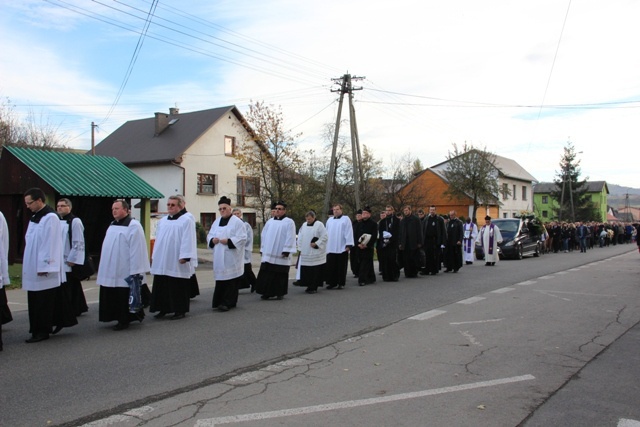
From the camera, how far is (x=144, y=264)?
849 cm

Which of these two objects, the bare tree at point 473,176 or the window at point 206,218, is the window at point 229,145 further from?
the bare tree at point 473,176

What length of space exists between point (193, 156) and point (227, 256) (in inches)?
1257

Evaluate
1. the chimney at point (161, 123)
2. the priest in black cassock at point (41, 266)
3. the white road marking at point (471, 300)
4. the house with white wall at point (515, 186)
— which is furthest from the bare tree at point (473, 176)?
the priest in black cassock at point (41, 266)

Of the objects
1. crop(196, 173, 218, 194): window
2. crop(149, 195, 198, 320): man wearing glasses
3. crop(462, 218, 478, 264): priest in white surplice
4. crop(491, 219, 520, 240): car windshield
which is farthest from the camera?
crop(196, 173, 218, 194): window

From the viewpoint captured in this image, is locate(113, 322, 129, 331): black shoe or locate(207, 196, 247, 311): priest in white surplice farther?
locate(207, 196, 247, 311): priest in white surplice

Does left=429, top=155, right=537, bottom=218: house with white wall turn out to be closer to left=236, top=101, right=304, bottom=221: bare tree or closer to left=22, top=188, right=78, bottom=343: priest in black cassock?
left=236, top=101, right=304, bottom=221: bare tree

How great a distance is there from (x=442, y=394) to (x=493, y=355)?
1795 mm

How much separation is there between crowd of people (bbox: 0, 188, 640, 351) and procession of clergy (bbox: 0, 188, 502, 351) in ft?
0.05

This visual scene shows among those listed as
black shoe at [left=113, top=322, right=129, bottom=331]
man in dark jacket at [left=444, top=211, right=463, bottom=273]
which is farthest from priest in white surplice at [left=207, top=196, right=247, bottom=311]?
man in dark jacket at [left=444, top=211, right=463, bottom=273]

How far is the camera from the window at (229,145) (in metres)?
43.4

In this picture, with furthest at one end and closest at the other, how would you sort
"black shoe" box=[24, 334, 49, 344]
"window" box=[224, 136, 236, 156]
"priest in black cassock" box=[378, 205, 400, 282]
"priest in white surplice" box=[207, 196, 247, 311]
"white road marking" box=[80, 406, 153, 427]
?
"window" box=[224, 136, 236, 156] → "priest in black cassock" box=[378, 205, 400, 282] → "priest in white surplice" box=[207, 196, 247, 311] → "black shoe" box=[24, 334, 49, 344] → "white road marking" box=[80, 406, 153, 427]

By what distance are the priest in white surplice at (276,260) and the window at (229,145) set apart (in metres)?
32.5

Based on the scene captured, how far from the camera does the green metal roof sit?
51.1 feet

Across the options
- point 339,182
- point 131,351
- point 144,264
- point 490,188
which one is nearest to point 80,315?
point 144,264
